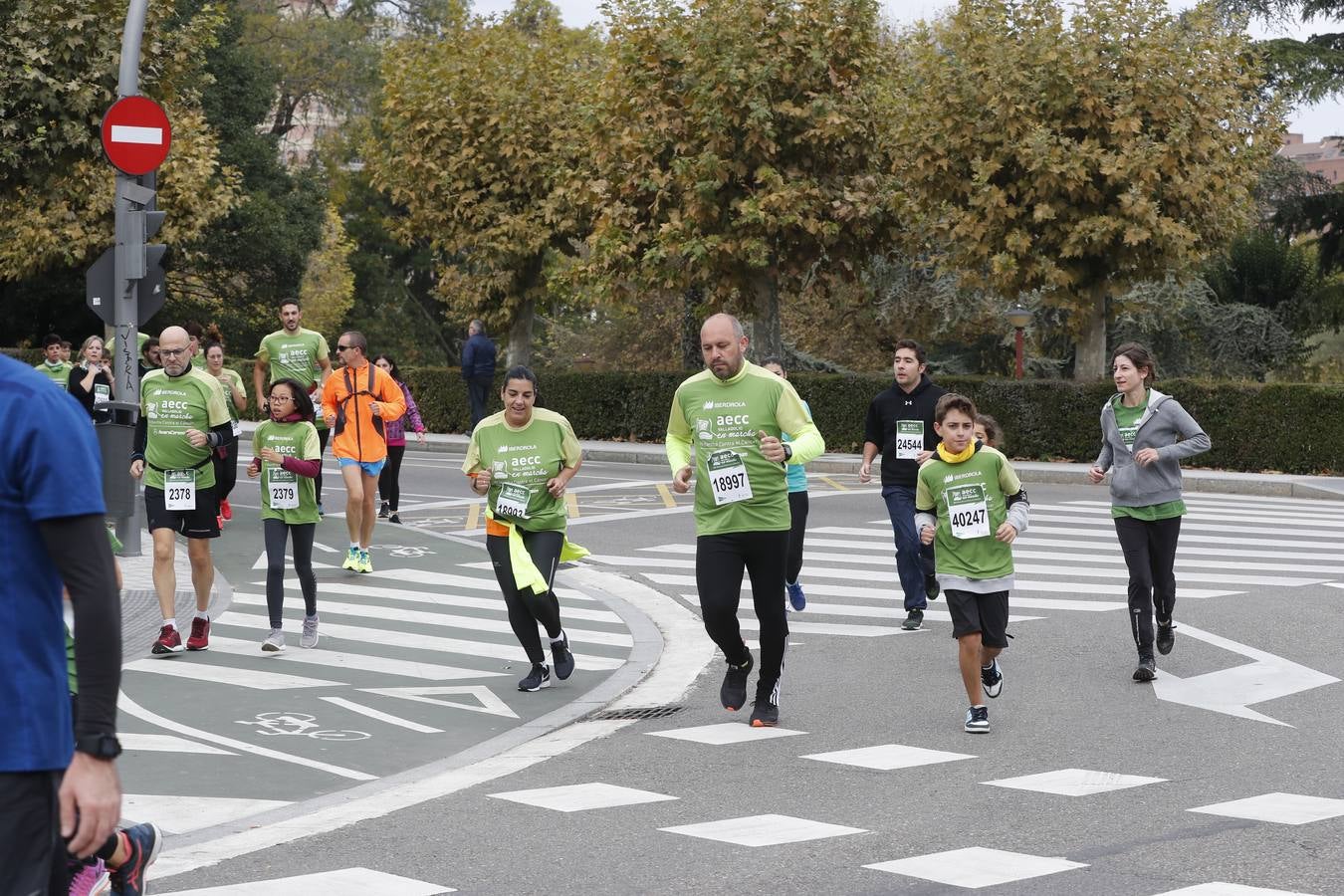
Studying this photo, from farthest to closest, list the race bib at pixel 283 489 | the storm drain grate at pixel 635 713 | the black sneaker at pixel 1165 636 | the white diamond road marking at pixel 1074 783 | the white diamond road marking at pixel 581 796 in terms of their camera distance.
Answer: the race bib at pixel 283 489
the black sneaker at pixel 1165 636
the storm drain grate at pixel 635 713
the white diamond road marking at pixel 1074 783
the white diamond road marking at pixel 581 796

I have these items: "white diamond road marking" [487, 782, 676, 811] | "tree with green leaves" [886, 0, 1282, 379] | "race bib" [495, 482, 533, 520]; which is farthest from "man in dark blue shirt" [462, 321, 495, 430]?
"white diamond road marking" [487, 782, 676, 811]

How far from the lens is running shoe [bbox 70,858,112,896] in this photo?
14.0 feet

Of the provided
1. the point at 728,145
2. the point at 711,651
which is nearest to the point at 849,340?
the point at 728,145

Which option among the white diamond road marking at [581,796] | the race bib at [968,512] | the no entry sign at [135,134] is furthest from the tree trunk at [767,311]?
the white diamond road marking at [581,796]

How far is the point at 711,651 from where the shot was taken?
454 inches

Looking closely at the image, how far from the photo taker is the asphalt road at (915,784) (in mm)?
5984

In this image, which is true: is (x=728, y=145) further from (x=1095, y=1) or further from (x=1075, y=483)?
(x=1075, y=483)

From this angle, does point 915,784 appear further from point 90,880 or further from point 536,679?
point 90,880

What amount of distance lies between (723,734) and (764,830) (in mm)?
2111

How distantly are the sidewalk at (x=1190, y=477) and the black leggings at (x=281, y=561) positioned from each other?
44.8 ft

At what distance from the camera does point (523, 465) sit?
32.3ft

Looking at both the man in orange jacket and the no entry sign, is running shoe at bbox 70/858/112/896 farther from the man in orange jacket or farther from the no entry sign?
the man in orange jacket

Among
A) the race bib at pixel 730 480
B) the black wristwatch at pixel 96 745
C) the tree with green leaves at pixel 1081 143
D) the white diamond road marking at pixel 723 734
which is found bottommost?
the white diamond road marking at pixel 723 734

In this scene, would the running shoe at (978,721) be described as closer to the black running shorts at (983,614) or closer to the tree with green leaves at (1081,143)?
the black running shorts at (983,614)
